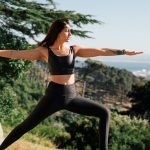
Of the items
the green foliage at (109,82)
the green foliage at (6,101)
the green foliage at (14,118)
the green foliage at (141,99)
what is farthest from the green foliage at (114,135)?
the green foliage at (109,82)

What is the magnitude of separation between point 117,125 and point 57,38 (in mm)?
12933

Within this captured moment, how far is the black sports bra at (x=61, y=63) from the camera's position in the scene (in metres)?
4.55

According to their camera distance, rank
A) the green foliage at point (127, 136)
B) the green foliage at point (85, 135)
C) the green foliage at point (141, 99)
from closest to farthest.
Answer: the green foliage at point (127, 136)
the green foliage at point (85, 135)
the green foliage at point (141, 99)

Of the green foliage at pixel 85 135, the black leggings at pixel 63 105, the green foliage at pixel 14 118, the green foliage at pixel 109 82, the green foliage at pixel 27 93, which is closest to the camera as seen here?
the black leggings at pixel 63 105

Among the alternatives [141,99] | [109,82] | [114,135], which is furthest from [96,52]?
[109,82]

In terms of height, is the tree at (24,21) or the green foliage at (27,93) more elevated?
the tree at (24,21)

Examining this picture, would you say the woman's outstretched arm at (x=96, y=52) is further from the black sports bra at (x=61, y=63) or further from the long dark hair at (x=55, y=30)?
the long dark hair at (x=55, y=30)

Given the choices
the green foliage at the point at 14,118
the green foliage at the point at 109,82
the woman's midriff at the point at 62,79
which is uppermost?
the woman's midriff at the point at 62,79

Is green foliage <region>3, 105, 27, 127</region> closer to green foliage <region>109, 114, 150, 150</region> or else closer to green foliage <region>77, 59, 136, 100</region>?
green foliage <region>109, 114, 150, 150</region>

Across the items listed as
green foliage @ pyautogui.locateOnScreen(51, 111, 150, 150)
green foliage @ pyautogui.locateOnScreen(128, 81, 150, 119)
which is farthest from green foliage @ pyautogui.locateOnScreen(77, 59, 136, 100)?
green foliage @ pyautogui.locateOnScreen(51, 111, 150, 150)

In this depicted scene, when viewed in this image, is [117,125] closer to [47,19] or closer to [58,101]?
[47,19]

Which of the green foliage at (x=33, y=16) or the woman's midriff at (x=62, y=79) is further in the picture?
the green foliage at (x=33, y=16)

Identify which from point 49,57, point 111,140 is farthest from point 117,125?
point 49,57

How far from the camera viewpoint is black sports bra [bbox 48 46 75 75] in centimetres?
455
